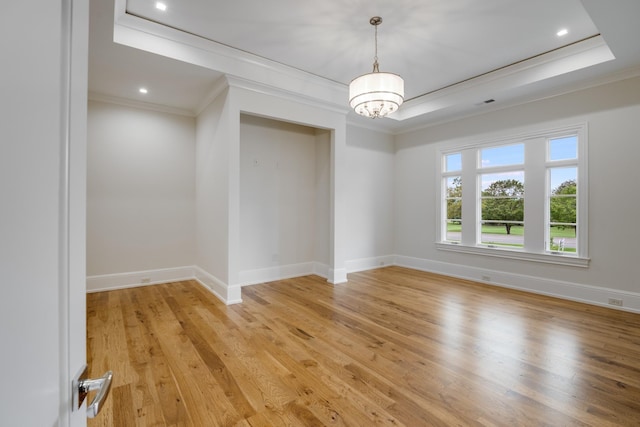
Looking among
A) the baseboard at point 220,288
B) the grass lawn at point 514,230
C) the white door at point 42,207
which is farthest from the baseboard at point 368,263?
the white door at point 42,207

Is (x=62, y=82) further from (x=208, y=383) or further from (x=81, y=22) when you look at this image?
(x=208, y=383)

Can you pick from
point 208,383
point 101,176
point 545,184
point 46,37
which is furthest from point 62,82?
point 545,184

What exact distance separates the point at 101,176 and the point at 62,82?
16.0 ft

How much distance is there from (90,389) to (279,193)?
486cm

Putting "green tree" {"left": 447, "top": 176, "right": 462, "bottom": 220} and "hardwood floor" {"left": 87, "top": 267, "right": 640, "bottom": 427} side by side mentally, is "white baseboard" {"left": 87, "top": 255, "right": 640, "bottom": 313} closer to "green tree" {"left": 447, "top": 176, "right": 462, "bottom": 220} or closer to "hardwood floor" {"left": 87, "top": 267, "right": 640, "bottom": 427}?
"hardwood floor" {"left": 87, "top": 267, "right": 640, "bottom": 427}

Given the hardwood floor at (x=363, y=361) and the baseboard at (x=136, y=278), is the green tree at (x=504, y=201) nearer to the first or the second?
the hardwood floor at (x=363, y=361)

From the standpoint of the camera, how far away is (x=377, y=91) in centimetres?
327

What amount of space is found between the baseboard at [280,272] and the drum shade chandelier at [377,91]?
10.1 feet

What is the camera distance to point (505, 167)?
16.9 ft

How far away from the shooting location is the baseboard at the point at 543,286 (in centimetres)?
394

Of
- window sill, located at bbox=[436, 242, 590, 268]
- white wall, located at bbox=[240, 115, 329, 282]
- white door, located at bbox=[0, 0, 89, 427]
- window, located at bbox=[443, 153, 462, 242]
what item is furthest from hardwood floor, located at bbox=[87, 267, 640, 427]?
window, located at bbox=[443, 153, 462, 242]

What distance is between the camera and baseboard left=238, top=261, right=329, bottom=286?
5.06 m

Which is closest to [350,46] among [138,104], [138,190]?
[138,104]

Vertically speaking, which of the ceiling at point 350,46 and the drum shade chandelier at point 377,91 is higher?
the ceiling at point 350,46
